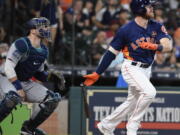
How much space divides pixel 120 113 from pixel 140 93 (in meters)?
0.45

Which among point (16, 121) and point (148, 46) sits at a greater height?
point (148, 46)

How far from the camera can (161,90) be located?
35.0 ft

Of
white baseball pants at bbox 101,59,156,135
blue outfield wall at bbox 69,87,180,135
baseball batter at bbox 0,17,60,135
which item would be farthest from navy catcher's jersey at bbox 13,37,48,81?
white baseball pants at bbox 101,59,156,135

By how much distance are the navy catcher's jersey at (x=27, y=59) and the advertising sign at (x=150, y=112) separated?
3.45 feet

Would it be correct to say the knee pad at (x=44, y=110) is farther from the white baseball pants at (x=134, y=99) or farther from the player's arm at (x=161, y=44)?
the player's arm at (x=161, y=44)

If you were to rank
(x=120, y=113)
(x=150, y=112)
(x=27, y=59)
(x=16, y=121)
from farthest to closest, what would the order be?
(x=150, y=112)
(x=16, y=121)
(x=120, y=113)
(x=27, y=59)

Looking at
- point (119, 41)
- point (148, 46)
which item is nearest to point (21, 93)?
point (119, 41)

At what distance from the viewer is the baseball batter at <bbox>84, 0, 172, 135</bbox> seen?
382 inches

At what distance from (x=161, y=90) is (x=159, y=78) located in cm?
423

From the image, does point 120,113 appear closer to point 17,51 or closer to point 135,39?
point 135,39

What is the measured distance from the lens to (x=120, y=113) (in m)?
10.0

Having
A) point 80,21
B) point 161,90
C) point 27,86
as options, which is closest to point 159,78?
point 80,21

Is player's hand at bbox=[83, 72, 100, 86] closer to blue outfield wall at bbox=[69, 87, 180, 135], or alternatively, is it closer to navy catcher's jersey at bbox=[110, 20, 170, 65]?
navy catcher's jersey at bbox=[110, 20, 170, 65]

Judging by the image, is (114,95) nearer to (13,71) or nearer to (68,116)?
(68,116)
